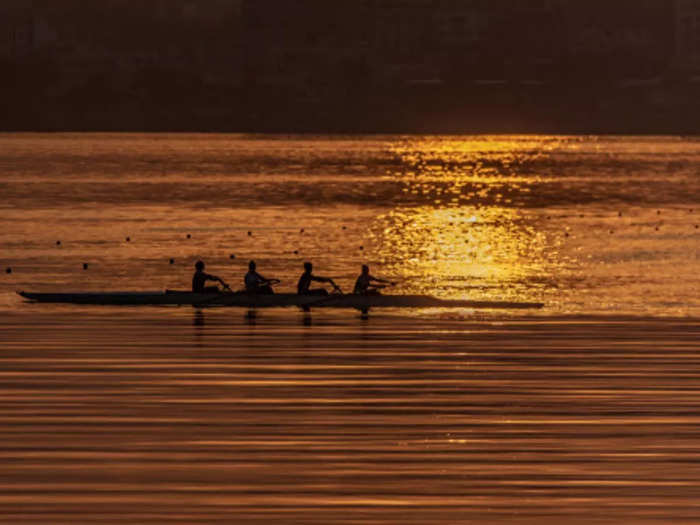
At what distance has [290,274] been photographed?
6588 centimetres

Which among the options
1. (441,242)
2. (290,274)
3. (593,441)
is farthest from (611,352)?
(441,242)

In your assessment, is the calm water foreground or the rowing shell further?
the rowing shell

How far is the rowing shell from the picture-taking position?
146 ft

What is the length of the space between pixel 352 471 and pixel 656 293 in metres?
34.5

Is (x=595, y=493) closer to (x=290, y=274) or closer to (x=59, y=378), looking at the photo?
(x=59, y=378)

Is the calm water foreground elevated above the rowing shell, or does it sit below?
below

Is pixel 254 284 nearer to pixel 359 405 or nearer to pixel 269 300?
pixel 269 300

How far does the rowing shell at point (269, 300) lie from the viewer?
44.6 meters

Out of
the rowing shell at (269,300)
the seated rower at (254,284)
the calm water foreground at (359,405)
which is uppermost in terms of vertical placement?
the seated rower at (254,284)

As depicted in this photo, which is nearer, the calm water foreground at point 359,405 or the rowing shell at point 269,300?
the calm water foreground at point 359,405

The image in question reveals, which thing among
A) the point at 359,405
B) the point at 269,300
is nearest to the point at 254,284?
the point at 269,300

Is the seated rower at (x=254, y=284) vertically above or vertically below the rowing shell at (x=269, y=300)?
above

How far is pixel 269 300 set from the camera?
148 ft

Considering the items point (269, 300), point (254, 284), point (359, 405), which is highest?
point (254, 284)
